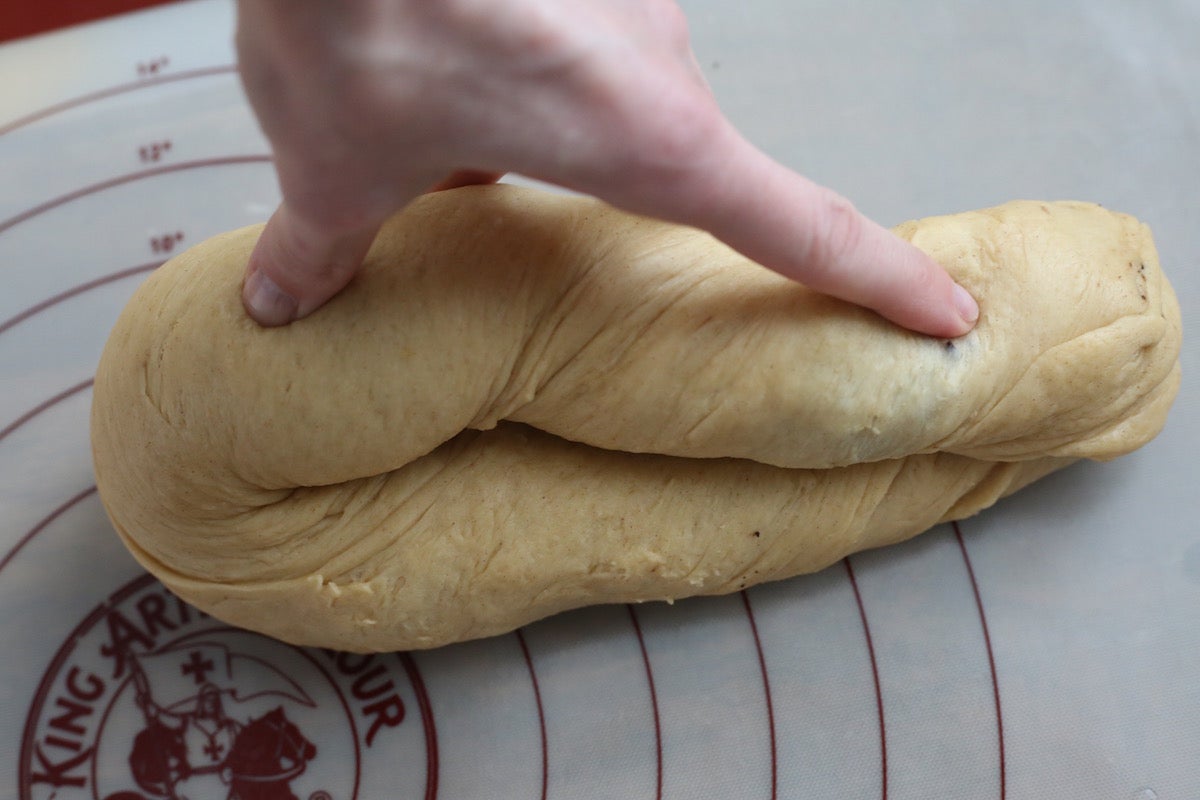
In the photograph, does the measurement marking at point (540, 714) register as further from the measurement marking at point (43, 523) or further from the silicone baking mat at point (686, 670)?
the measurement marking at point (43, 523)

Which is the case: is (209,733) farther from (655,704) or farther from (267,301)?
(267,301)

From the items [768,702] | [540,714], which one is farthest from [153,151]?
[768,702]

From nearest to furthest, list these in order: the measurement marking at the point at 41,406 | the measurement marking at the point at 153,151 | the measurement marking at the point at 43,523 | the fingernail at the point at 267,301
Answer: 1. the fingernail at the point at 267,301
2. the measurement marking at the point at 43,523
3. the measurement marking at the point at 41,406
4. the measurement marking at the point at 153,151

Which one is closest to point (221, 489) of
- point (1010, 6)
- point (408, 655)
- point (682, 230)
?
point (408, 655)

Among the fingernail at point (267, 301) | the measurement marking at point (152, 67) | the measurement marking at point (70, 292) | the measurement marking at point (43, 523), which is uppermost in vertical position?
the measurement marking at point (152, 67)

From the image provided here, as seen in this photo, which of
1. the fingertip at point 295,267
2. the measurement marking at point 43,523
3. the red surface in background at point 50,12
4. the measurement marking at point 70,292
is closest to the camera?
the fingertip at point 295,267

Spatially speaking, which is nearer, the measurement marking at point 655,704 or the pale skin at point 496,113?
the pale skin at point 496,113

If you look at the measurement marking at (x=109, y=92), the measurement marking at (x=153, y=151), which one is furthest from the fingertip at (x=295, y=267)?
the measurement marking at (x=109, y=92)

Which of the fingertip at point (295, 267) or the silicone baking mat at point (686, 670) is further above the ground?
the fingertip at point (295, 267)
